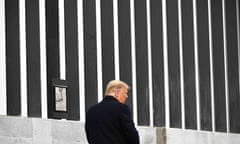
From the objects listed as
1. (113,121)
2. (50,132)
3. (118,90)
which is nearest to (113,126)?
(113,121)

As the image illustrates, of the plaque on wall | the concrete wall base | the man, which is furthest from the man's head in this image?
the plaque on wall

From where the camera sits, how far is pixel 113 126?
28.6ft

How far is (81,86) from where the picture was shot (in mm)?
12883

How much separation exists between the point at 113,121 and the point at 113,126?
0.05 metres

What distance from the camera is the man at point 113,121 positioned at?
28.5 feet

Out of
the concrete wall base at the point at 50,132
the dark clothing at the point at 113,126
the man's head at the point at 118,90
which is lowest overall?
the concrete wall base at the point at 50,132

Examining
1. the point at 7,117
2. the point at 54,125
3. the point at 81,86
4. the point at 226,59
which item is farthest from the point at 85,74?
the point at 226,59

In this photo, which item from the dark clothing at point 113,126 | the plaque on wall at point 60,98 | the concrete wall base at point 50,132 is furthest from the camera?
the plaque on wall at point 60,98

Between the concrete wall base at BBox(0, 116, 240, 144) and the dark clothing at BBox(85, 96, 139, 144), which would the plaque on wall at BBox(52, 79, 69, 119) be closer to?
the concrete wall base at BBox(0, 116, 240, 144)

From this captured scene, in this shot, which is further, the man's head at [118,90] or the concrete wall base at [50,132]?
the concrete wall base at [50,132]

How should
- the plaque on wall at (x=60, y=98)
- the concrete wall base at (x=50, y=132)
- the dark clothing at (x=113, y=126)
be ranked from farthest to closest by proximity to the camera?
the plaque on wall at (x=60, y=98) → the concrete wall base at (x=50, y=132) → the dark clothing at (x=113, y=126)

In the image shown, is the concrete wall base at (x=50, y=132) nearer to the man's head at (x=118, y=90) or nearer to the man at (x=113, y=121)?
the man at (x=113, y=121)

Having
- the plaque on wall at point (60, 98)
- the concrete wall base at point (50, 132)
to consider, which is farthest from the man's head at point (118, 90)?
the plaque on wall at point (60, 98)

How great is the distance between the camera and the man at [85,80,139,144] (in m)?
8.67
